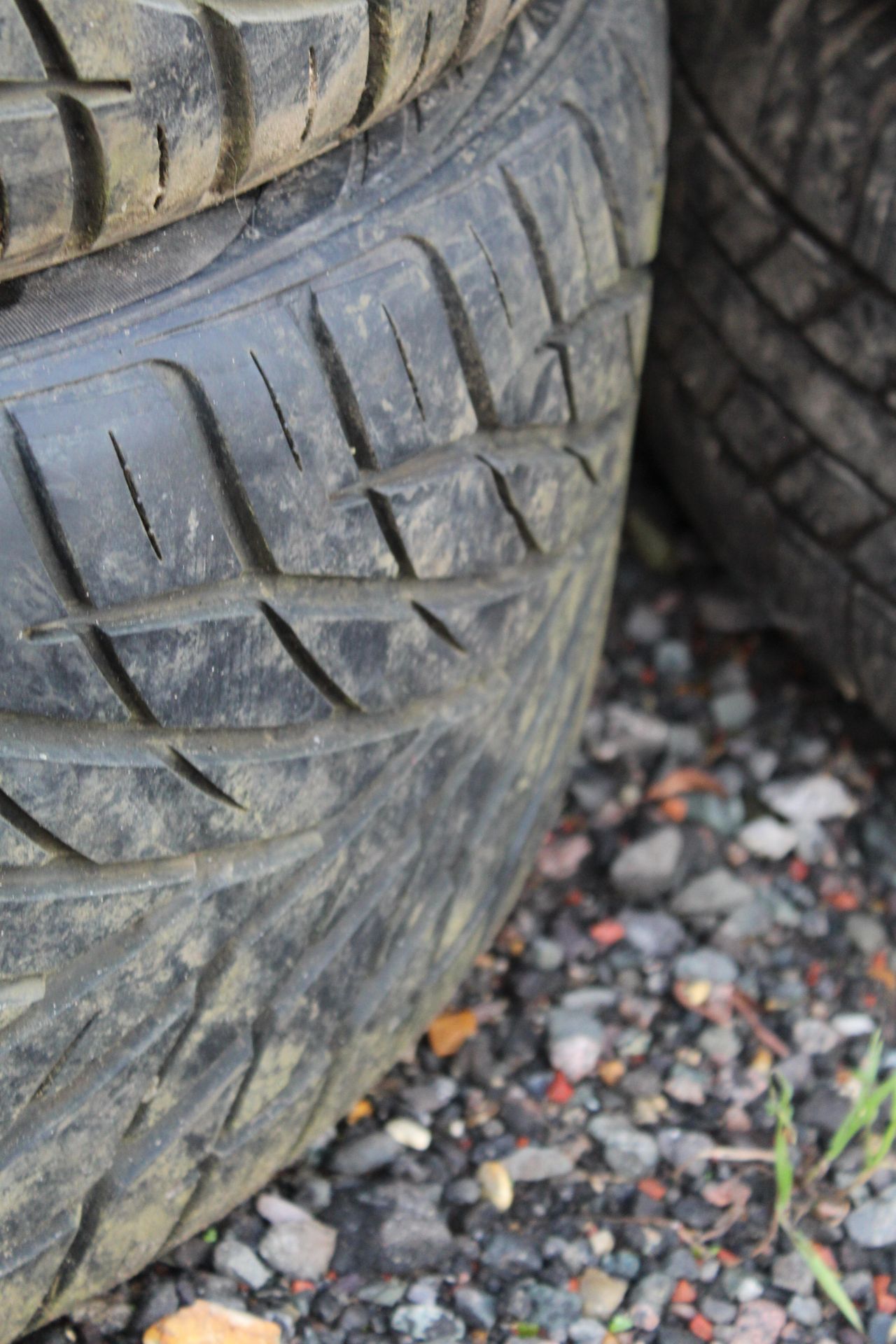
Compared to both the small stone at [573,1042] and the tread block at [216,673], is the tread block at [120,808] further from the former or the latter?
the small stone at [573,1042]

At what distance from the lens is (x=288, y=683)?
0.82 meters

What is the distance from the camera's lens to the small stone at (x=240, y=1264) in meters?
1.09

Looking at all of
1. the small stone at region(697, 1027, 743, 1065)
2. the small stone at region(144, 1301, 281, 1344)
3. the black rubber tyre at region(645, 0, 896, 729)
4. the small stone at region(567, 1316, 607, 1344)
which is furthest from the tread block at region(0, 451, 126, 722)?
the black rubber tyre at region(645, 0, 896, 729)

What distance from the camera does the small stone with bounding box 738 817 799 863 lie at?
150cm

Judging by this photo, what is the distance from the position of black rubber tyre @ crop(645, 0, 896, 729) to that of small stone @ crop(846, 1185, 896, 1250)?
50 centimetres

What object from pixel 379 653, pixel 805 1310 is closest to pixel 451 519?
pixel 379 653

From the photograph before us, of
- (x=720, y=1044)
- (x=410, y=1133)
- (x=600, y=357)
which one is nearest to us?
(x=600, y=357)

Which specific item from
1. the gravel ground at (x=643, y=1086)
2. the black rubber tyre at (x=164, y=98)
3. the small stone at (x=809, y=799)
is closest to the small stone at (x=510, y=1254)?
the gravel ground at (x=643, y=1086)

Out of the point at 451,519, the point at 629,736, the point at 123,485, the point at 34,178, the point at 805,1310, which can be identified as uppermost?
the point at 34,178

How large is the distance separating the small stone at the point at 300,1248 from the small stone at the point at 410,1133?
0.10m

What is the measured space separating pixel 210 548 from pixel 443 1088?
0.65m

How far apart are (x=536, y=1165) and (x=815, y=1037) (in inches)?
11.7

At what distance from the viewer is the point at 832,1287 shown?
43.2 inches

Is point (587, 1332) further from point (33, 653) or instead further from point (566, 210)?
point (566, 210)
